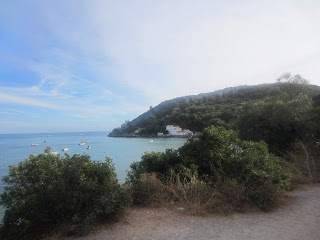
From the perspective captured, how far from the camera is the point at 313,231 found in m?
4.10

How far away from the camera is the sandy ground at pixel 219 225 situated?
4043 millimetres

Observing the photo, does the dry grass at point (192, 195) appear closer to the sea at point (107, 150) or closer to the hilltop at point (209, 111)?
the sea at point (107, 150)

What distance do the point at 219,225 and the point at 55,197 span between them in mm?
3480

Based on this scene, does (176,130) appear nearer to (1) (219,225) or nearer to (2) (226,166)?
(2) (226,166)

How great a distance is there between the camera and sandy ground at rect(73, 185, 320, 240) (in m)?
4.04

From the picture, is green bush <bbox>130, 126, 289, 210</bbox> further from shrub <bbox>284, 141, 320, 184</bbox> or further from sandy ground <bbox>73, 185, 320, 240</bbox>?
shrub <bbox>284, 141, 320, 184</bbox>

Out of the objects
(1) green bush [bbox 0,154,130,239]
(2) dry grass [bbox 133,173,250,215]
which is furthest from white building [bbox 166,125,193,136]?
(1) green bush [bbox 0,154,130,239]

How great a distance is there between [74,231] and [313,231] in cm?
460

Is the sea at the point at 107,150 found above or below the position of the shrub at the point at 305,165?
below

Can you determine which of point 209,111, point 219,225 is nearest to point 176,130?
point 209,111

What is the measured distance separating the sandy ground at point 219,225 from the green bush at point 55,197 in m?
0.45

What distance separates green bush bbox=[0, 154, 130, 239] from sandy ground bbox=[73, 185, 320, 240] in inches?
17.6

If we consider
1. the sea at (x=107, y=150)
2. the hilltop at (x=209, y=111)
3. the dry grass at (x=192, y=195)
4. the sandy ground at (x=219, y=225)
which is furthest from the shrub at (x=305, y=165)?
the hilltop at (x=209, y=111)

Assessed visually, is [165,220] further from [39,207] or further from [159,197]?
[39,207]
